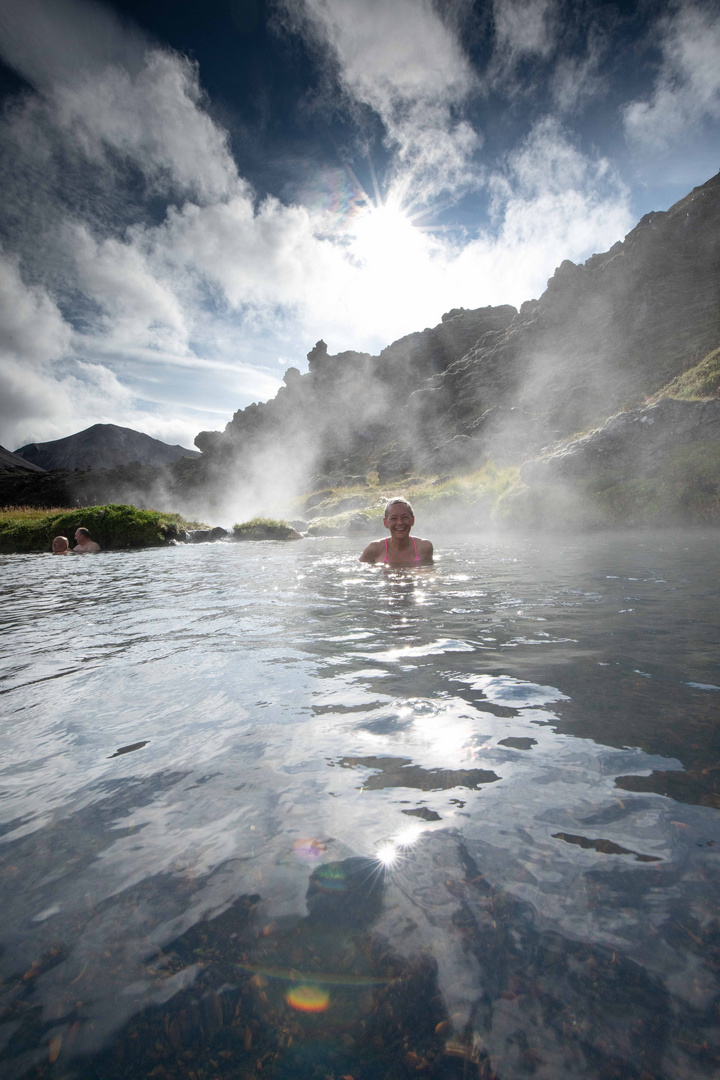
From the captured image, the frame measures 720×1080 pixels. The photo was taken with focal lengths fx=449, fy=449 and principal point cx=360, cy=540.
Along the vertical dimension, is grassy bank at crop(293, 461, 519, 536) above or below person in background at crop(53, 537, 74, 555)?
above

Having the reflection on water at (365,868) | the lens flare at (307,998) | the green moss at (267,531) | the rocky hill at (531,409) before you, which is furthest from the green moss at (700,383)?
the lens flare at (307,998)

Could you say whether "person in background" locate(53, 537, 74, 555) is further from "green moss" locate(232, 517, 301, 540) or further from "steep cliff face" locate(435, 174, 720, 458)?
"steep cliff face" locate(435, 174, 720, 458)

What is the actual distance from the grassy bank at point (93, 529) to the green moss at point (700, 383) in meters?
21.5

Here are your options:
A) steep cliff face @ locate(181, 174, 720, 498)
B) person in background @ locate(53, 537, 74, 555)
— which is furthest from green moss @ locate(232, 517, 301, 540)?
steep cliff face @ locate(181, 174, 720, 498)

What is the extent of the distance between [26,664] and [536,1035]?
14.0 ft

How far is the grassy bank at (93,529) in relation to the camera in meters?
17.2

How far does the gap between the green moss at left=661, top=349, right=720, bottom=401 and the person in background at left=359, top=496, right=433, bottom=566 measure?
14.3 meters

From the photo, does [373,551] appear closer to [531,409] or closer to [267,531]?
[267,531]

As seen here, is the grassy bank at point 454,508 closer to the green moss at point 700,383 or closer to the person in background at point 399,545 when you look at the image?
the green moss at point 700,383

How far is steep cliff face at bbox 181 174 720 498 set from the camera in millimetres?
35219

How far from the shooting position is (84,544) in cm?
1591

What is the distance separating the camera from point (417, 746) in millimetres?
2281

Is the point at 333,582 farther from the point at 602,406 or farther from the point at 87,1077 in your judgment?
the point at 602,406

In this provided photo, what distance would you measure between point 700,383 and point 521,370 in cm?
4542
